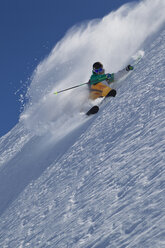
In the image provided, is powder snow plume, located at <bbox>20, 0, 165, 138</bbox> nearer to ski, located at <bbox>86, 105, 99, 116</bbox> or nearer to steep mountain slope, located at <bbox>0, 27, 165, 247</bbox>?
ski, located at <bbox>86, 105, 99, 116</bbox>

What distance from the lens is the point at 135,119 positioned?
6137 millimetres

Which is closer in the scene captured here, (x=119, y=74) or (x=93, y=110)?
(x=93, y=110)

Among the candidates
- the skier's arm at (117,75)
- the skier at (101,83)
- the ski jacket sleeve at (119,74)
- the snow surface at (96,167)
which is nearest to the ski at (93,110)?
the snow surface at (96,167)

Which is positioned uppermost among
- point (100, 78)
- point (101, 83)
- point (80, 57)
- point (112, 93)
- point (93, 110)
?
point (80, 57)

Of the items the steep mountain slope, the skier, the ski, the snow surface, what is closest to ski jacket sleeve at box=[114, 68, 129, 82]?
the skier

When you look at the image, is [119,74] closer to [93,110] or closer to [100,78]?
[100,78]

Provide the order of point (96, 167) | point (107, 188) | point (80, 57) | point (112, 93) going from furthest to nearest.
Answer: point (80, 57)
point (112, 93)
point (96, 167)
point (107, 188)

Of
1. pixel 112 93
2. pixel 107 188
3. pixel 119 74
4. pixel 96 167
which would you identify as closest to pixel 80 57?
pixel 119 74

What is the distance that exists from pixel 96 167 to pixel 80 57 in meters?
11.3

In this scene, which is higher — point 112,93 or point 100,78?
point 100,78

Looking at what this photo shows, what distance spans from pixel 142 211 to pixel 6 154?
8.07 m

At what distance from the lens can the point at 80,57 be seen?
52.5 ft

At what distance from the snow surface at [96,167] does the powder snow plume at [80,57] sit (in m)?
0.06

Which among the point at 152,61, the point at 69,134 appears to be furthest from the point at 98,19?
the point at 69,134
